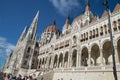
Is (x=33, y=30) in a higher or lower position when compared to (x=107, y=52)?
higher

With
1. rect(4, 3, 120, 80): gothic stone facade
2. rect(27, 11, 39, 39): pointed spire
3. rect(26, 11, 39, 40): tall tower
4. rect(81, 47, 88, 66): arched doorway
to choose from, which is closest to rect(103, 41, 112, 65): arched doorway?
rect(4, 3, 120, 80): gothic stone facade

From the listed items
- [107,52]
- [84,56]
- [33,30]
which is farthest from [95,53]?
[33,30]

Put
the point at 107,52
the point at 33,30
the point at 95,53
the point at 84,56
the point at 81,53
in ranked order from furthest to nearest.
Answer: the point at 33,30 < the point at 84,56 < the point at 81,53 < the point at 95,53 < the point at 107,52

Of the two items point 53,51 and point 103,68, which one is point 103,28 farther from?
point 53,51

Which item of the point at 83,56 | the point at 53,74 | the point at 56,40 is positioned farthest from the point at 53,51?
the point at 53,74

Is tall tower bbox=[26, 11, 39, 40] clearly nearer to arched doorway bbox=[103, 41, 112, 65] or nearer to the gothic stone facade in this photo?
the gothic stone facade

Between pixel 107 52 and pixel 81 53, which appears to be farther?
pixel 81 53

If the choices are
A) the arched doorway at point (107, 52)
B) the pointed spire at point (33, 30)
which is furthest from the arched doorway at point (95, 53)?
the pointed spire at point (33, 30)

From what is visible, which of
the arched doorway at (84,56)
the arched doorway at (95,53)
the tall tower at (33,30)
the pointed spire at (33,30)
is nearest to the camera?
the arched doorway at (95,53)

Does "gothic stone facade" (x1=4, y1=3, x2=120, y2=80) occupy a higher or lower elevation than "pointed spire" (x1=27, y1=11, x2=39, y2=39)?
lower

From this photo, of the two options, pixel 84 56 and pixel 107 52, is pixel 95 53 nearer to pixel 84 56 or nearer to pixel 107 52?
pixel 107 52

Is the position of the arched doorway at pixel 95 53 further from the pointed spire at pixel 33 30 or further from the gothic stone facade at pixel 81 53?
the pointed spire at pixel 33 30

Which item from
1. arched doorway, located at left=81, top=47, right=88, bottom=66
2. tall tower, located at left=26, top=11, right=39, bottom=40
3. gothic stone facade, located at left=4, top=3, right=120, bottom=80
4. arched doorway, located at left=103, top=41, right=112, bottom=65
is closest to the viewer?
gothic stone facade, located at left=4, top=3, right=120, bottom=80

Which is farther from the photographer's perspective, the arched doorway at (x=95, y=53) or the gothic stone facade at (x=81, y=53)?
the arched doorway at (x=95, y=53)
